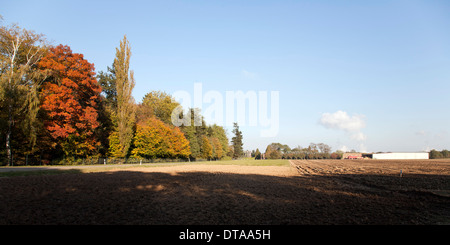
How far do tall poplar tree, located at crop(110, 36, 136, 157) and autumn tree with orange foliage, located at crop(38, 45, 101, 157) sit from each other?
14.2ft

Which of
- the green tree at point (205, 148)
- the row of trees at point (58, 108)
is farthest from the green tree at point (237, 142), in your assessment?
the row of trees at point (58, 108)

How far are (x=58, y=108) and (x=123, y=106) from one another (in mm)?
Result: 10950

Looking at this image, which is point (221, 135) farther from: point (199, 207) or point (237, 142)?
point (199, 207)

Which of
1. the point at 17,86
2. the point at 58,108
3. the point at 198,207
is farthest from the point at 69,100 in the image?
the point at 198,207

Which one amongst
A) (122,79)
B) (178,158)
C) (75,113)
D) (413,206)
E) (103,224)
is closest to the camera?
(103,224)

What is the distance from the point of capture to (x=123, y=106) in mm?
41906

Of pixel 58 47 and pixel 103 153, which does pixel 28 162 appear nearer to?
pixel 103 153

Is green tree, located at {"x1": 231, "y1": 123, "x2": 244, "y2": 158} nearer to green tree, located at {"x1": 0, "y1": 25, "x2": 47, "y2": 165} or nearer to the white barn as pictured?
the white barn

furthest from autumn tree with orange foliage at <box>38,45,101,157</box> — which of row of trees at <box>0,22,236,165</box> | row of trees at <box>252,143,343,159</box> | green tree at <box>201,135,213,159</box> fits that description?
row of trees at <box>252,143,343,159</box>

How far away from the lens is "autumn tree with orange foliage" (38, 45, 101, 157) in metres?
31.8

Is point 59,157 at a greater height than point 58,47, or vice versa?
point 58,47
